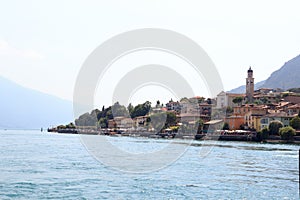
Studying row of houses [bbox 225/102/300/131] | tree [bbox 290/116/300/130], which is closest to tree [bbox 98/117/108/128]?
row of houses [bbox 225/102/300/131]

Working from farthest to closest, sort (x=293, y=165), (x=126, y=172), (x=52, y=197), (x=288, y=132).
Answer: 1. (x=288, y=132)
2. (x=293, y=165)
3. (x=126, y=172)
4. (x=52, y=197)

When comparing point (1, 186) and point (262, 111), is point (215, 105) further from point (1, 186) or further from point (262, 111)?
point (1, 186)

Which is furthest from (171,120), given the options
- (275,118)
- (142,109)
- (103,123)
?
(103,123)

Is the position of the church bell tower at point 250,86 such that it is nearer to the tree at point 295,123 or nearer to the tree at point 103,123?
the tree at point 295,123

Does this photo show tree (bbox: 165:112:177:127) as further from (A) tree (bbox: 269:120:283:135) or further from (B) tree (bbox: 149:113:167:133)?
(A) tree (bbox: 269:120:283:135)

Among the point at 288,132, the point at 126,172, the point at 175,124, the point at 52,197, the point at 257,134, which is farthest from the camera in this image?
the point at 175,124

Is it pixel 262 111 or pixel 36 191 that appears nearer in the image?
pixel 36 191

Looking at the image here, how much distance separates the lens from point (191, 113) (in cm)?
9575

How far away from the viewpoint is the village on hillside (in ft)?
234

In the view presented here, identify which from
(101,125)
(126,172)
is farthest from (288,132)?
(101,125)

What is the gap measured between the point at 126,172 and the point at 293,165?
10.9m

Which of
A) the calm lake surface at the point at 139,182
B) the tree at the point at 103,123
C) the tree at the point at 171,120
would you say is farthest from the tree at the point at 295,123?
the tree at the point at 103,123

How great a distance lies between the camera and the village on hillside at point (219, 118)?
234 feet

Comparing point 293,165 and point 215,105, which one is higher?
point 215,105
